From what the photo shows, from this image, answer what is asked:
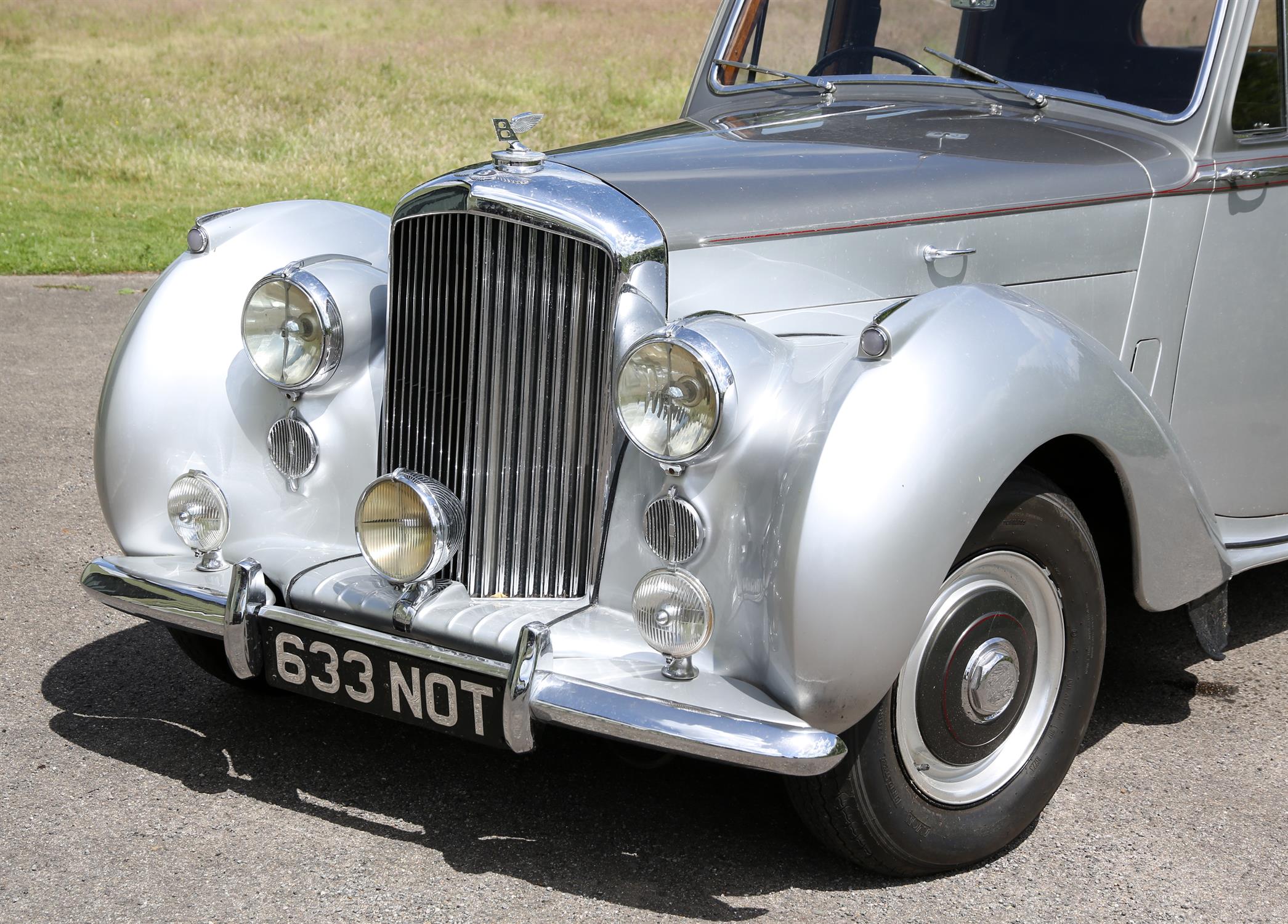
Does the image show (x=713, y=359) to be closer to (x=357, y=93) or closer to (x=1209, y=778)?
(x=1209, y=778)

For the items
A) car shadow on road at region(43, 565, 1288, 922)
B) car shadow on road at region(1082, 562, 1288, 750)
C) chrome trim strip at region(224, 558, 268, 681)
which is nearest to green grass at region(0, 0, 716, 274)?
car shadow on road at region(43, 565, 1288, 922)

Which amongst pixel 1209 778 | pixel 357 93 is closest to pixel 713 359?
pixel 1209 778

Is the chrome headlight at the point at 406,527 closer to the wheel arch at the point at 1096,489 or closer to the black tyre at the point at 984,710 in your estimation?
the black tyre at the point at 984,710

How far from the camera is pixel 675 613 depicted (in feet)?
7.98

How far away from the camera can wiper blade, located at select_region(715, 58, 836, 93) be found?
150 inches

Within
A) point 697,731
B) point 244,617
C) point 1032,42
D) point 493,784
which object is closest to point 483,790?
point 493,784

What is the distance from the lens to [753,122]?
3.59 meters

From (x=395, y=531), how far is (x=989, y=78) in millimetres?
2008

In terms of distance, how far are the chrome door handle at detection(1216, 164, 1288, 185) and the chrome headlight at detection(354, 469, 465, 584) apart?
2071mm

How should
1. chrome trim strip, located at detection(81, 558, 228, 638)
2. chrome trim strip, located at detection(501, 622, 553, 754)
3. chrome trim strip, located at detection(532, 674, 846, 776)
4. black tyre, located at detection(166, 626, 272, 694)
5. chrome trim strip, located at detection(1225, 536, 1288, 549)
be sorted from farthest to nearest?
1. chrome trim strip, located at detection(1225, 536, 1288, 549)
2. black tyre, located at detection(166, 626, 272, 694)
3. chrome trim strip, located at detection(81, 558, 228, 638)
4. chrome trim strip, located at detection(501, 622, 553, 754)
5. chrome trim strip, located at detection(532, 674, 846, 776)

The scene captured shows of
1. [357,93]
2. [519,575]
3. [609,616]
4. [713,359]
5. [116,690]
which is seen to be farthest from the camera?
[357,93]

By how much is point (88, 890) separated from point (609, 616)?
3.66 feet

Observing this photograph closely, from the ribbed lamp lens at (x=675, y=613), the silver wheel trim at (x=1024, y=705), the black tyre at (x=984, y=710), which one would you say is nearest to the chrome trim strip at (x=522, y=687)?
the ribbed lamp lens at (x=675, y=613)

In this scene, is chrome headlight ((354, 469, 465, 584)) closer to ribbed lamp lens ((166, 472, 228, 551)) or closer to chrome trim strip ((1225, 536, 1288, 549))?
ribbed lamp lens ((166, 472, 228, 551))
